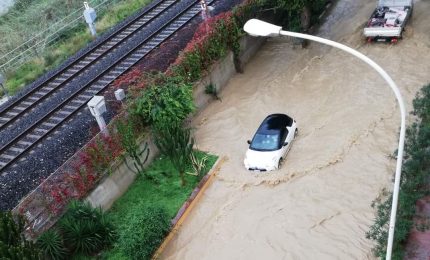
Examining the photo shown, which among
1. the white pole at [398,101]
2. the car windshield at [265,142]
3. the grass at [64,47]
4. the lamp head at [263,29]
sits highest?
the lamp head at [263,29]

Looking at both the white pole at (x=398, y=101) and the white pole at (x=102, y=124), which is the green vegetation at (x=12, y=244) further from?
the white pole at (x=398, y=101)

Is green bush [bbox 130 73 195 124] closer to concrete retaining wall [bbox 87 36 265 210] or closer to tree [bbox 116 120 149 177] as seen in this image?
tree [bbox 116 120 149 177]

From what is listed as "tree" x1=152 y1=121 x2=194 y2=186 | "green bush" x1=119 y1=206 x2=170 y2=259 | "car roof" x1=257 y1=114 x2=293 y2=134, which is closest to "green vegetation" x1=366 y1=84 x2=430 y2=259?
"car roof" x1=257 y1=114 x2=293 y2=134

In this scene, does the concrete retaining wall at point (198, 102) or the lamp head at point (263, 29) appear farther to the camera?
the concrete retaining wall at point (198, 102)

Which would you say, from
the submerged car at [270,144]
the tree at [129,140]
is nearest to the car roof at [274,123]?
the submerged car at [270,144]

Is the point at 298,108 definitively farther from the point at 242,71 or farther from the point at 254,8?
the point at 254,8

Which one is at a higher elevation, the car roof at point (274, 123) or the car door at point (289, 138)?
the car roof at point (274, 123)

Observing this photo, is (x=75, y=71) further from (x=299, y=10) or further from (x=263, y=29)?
(x=263, y=29)

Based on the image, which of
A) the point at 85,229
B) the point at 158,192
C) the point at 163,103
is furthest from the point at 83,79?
the point at 85,229
